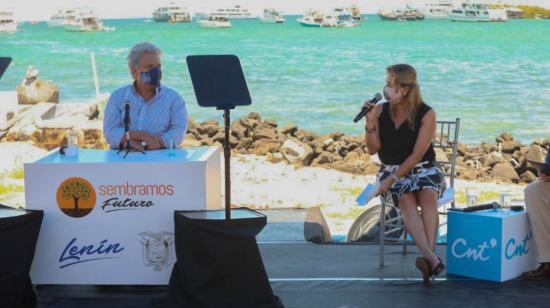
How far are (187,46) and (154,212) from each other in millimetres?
44802

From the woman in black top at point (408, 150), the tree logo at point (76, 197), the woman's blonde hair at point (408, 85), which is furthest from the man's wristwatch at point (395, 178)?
the tree logo at point (76, 197)

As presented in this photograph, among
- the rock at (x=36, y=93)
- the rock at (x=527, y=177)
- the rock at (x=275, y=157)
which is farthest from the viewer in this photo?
the rock at (x=36, y=93)

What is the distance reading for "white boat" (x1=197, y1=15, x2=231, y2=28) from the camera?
62844 millimetres

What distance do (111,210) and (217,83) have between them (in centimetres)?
79

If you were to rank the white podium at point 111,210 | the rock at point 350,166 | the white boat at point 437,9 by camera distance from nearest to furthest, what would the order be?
1. the white podium at point 111,210
2. the rock at point 350,166
3. the white boat at point 437,9

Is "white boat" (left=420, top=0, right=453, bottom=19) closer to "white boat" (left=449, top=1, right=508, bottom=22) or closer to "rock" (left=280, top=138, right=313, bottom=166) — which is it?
"white boat" (left=449, top=1, right=508, bottom=22)

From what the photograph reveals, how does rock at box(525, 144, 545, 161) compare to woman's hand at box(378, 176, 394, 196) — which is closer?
woman's hand at box(378, 176, 394, 196)

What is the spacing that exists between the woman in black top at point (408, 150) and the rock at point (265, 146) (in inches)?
356

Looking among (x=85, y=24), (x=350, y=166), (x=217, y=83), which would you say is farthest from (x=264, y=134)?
(x=85, y=24)

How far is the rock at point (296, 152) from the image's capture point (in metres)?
13.2

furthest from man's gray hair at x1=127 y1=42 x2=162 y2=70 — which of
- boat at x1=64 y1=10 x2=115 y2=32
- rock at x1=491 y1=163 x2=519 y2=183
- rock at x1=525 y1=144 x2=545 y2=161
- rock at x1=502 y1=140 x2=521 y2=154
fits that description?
boat at x1=64 y1=10 x2=115 y2=32

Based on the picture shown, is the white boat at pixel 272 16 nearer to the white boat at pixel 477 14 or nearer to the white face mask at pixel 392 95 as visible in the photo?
the white boat at pixel 477 14

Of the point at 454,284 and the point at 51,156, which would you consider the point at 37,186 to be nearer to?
the point at 51,156

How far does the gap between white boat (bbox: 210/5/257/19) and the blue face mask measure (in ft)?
193
